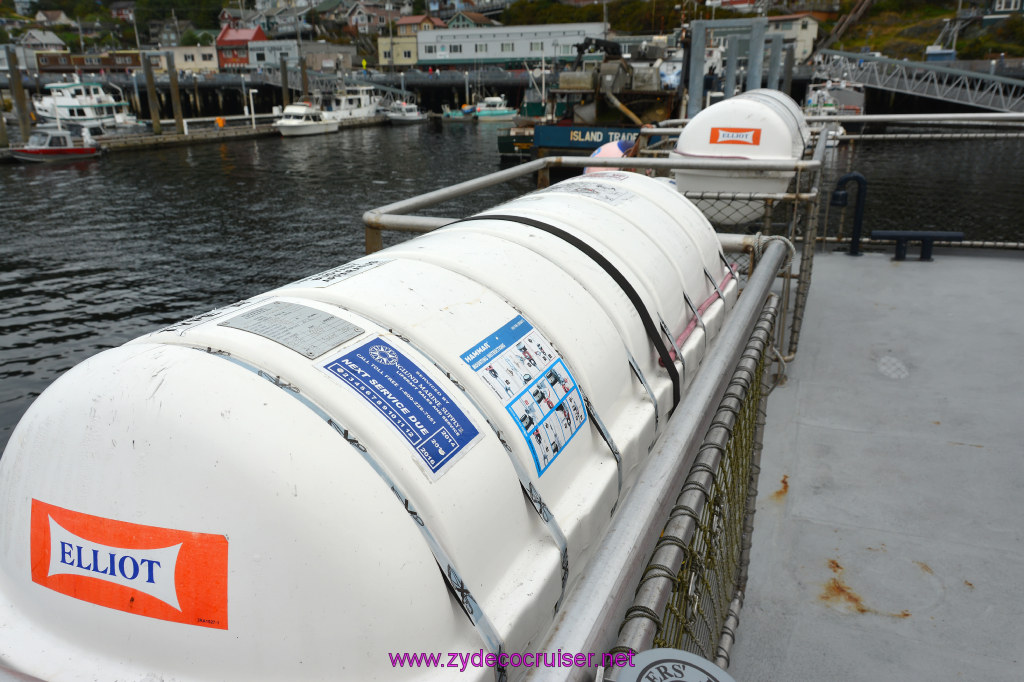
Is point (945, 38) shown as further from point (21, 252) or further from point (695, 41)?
point (21, 252)

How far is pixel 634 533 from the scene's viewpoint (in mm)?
1636

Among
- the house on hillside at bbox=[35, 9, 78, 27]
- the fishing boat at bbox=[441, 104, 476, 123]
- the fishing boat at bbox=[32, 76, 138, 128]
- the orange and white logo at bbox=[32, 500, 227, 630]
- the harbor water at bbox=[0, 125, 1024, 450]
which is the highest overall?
the house on hillside at bbox=[35, 9, 78, 27]

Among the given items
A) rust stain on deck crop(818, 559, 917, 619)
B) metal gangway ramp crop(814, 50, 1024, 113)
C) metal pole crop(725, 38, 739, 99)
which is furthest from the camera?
metal gangway ramp crop(814, 50, 1024, 113)

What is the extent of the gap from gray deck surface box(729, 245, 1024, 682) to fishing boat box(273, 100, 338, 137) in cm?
5991

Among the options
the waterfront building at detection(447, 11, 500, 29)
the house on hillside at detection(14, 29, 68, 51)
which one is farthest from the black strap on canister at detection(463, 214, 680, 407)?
the house on hillside at detection(14, 29, 68, 51)

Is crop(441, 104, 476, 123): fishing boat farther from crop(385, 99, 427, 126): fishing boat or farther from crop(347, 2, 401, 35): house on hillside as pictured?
crop(347, 2, 401, 35): house on hillside

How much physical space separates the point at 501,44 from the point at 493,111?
24957 mm

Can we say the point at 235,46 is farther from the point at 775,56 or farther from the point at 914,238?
the point at 914,238

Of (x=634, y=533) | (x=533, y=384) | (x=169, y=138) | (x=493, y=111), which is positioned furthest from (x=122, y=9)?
(x=634, y=533)

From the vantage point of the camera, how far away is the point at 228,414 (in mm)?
1710

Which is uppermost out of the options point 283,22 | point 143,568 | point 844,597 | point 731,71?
point 283,22

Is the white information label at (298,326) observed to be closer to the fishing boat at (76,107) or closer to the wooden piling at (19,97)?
the wooden piling at (19,97)

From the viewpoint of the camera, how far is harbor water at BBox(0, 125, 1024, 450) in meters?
19.2

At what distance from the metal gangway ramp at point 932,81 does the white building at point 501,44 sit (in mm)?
38057
